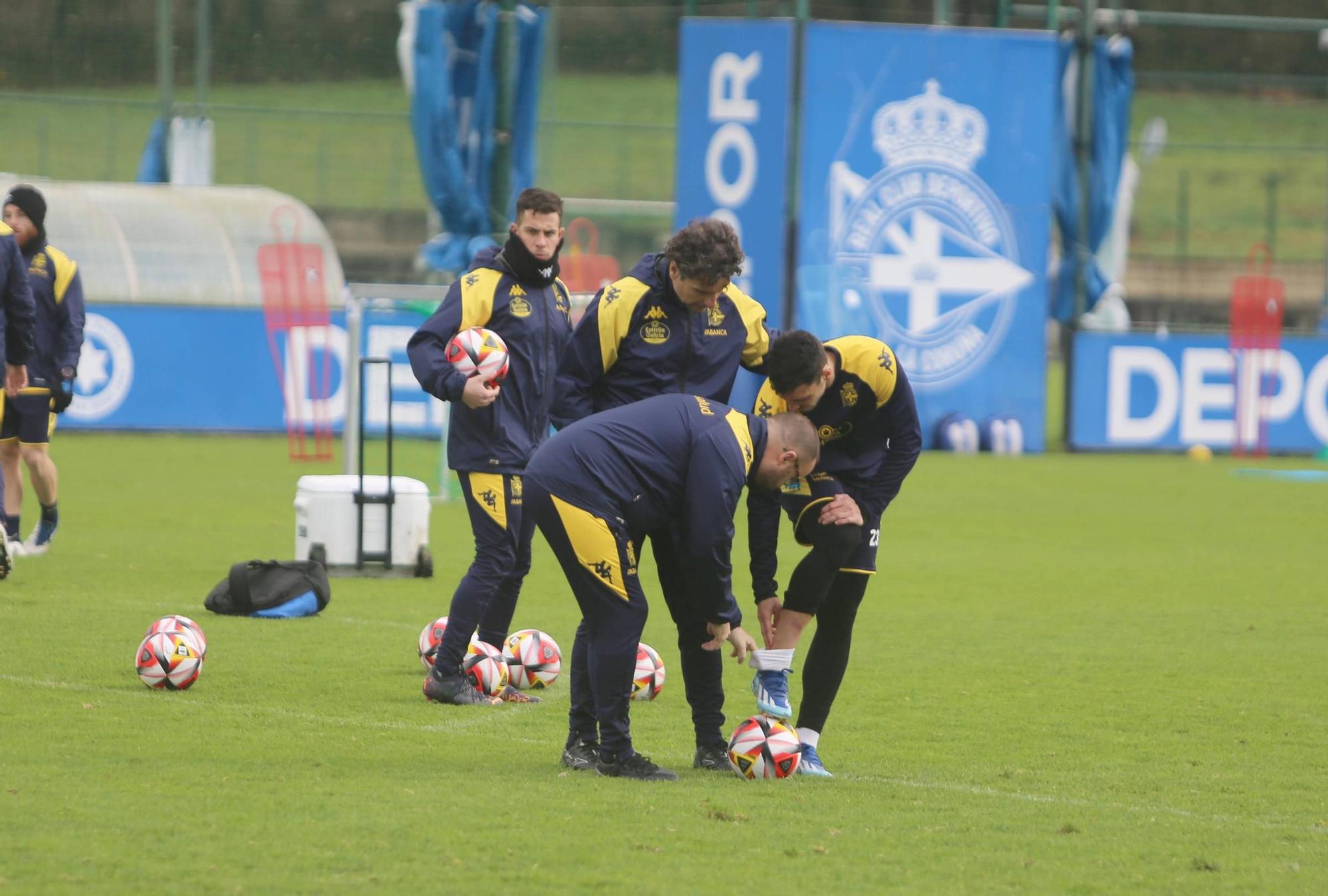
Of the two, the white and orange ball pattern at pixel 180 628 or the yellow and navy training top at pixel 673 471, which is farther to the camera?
the white and orange ball pattern at pixel 180 628

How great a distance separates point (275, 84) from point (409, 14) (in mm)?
21647

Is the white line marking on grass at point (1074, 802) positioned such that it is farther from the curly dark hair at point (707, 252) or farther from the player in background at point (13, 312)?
the player in background at point (13, 312)

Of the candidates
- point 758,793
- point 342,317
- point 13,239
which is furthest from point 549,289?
point 342,317

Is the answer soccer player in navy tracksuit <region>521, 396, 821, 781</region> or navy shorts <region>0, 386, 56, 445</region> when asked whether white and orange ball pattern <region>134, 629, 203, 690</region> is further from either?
navy shorts <region>0, 386, 56, 445</region>

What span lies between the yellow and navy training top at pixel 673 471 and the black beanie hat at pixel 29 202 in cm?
589

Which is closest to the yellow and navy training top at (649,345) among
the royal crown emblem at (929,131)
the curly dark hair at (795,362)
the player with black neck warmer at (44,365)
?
the curly dark hair at (795,362)

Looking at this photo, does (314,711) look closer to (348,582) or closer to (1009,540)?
(348,582)

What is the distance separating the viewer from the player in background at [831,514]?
6230 millimetres

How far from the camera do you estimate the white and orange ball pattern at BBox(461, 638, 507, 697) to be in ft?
25.1

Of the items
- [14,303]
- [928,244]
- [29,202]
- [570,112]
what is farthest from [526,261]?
[570,112]

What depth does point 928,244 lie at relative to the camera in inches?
866

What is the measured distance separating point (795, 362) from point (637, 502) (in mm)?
698

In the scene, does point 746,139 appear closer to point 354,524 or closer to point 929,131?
point 929,131

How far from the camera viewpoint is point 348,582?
11227mm
